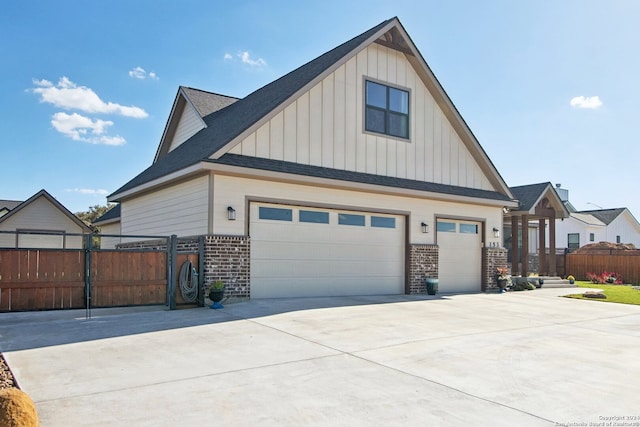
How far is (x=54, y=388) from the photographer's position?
5328 millimetres

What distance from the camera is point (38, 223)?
83.5ft

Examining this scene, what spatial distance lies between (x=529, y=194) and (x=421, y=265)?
8.58m

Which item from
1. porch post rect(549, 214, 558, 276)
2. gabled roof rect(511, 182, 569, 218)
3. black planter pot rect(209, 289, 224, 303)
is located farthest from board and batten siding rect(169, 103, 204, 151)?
porch post rect(549, 214, 558, 276)

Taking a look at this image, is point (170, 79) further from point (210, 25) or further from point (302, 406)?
point (302, 406)

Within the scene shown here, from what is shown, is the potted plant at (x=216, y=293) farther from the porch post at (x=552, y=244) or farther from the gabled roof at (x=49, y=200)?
the gabled roof at (x=49, y=200)

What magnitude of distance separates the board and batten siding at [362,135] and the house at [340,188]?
3 cm

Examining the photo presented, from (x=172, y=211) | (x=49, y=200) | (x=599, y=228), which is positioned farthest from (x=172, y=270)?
(x=599, y=228)

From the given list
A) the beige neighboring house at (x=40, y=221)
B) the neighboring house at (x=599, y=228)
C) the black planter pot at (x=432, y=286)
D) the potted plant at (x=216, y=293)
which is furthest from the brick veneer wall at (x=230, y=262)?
the neighboring house at (x=599, y=228)

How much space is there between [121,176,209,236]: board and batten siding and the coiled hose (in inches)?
41.2

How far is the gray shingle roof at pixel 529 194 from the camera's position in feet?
69.5

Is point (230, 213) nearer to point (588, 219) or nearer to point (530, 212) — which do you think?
point (530, 212)

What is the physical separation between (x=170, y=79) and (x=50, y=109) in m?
6.02

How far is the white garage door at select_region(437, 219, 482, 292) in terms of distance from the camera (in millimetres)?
17250

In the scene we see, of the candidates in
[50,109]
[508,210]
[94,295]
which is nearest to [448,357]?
[94,295]
